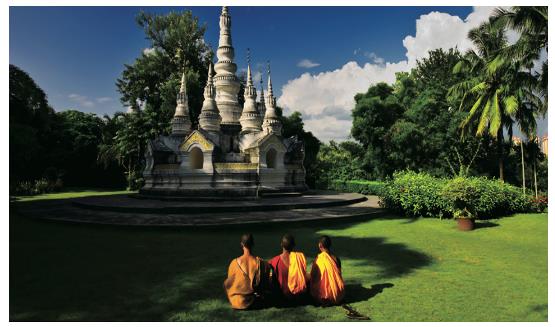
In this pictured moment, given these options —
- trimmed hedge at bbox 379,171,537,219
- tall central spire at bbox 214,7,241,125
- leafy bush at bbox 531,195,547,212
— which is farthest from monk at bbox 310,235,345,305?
tall central spire at bbox 214,7,241,125

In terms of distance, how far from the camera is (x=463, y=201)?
36.7ft

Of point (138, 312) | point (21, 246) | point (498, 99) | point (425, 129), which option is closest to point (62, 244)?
point (21, 246)

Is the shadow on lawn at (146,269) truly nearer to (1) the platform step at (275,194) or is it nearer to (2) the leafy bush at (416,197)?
(2) the leafy bush at (416,197)

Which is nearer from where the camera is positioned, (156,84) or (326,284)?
(326,284)

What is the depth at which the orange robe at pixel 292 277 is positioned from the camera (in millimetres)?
4957

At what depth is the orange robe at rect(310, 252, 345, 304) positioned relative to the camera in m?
A: 4.91

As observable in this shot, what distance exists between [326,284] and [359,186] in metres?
22.7

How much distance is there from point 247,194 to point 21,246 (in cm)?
1132

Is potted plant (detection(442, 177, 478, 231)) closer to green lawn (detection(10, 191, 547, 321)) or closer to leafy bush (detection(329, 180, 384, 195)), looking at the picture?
green lawn (detection(10, 191, 547, 321))

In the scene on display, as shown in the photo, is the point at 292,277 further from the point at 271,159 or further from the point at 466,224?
the point at 271,159

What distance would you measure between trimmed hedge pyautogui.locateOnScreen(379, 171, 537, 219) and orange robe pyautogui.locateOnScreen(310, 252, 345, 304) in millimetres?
7923

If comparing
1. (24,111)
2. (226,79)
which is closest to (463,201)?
(24,111)
